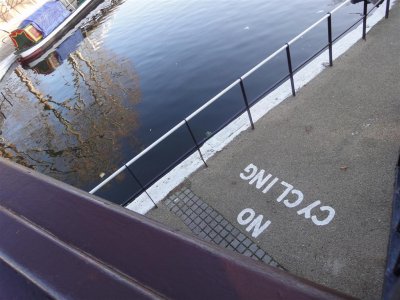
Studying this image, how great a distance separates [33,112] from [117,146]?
8340 millimetres

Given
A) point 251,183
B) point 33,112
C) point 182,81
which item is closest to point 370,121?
point 251,183

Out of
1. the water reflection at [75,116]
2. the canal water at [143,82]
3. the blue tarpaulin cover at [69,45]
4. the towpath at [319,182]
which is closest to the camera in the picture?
the towpath at [319,182]

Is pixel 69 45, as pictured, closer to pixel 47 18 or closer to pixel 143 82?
pixel 47 18

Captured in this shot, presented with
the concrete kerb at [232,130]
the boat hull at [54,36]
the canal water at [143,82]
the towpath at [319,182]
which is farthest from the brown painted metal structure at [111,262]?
the boat hull at [54,36]

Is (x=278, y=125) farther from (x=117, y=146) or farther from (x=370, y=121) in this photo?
(x=117, y=146)

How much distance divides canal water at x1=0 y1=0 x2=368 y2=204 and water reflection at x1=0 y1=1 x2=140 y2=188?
7cm

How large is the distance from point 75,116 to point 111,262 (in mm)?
17057

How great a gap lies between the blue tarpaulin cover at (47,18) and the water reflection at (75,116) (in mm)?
6704

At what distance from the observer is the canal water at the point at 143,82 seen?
13688 mm

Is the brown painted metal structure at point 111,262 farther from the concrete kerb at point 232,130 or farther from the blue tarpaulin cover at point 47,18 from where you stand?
the blue tarpaulin cover at point 47,18

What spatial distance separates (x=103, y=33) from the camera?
27297mm

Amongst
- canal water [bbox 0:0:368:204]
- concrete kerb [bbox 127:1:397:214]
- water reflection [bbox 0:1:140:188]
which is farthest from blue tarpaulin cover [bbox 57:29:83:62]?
concrete kerb [bbox 127:1:397:214]

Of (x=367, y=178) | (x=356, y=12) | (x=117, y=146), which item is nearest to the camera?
(x=367, y=178)

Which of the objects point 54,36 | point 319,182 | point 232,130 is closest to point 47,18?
point 54,36
